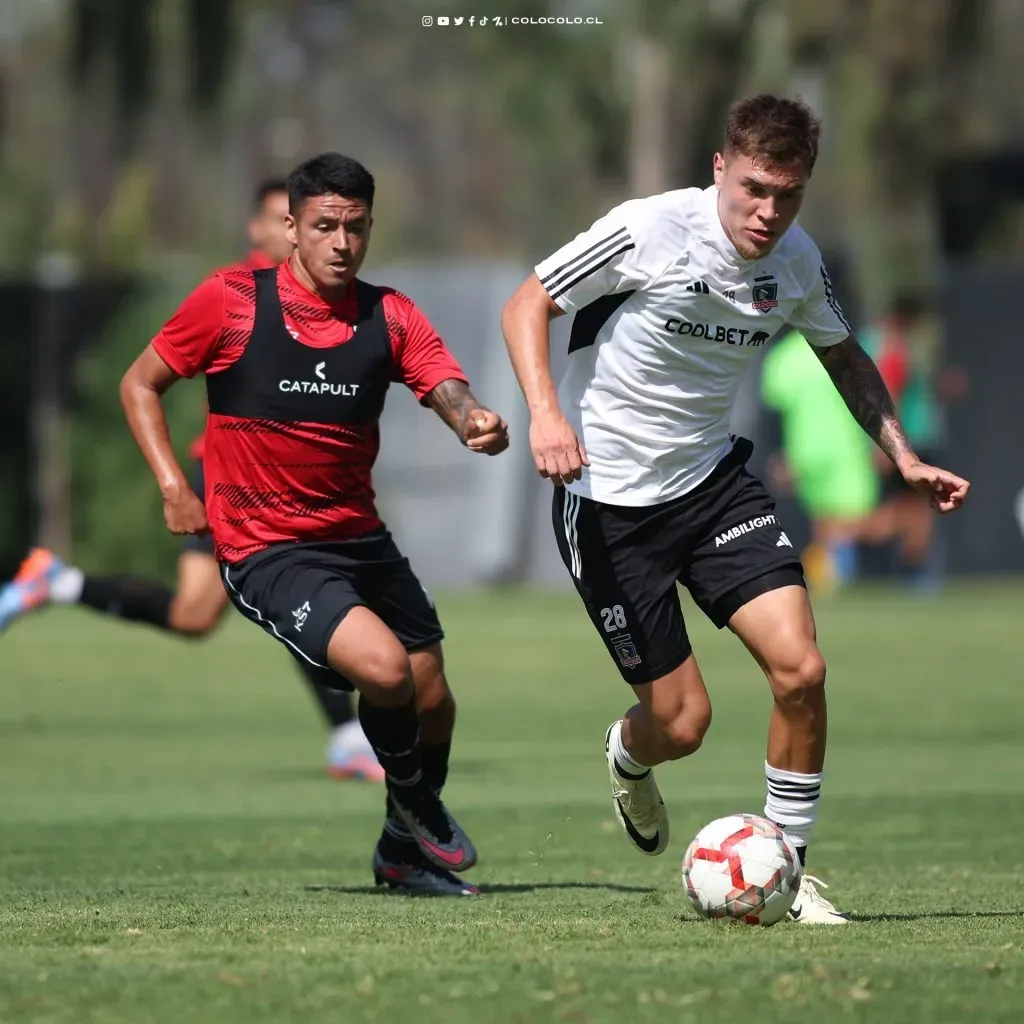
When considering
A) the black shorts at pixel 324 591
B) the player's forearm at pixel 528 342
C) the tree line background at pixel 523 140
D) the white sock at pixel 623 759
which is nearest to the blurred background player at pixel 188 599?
the black shorts at pixel 324 591

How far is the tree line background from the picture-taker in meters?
23.4

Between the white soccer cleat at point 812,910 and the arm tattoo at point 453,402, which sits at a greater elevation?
the arm tattoo at point 453,402

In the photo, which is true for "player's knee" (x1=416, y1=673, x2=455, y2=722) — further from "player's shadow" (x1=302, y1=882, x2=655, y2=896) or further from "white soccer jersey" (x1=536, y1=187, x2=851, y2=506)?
"white soccer jersey" (x1=536, y1=187, x2=851, y2=506)

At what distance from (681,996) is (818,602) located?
16.1 m

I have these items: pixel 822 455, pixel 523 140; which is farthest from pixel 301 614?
pixel 523 140

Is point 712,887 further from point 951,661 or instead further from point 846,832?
point 951,661

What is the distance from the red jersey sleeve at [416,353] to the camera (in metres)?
7.38

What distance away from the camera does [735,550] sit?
691 cm

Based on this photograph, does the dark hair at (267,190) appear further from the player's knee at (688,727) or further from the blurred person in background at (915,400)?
the blurred person in background at (915,400)

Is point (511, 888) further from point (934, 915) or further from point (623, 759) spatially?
point (934, 915)

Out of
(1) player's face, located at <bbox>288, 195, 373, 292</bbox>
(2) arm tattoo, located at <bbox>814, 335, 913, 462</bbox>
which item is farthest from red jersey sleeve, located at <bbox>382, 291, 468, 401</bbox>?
(2) arm tattoo, located at <bbox>814, 335, 913, 462</bbox>

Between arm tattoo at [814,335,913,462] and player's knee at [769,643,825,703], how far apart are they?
2.77ft

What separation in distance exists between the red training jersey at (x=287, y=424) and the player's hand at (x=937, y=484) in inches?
60.8

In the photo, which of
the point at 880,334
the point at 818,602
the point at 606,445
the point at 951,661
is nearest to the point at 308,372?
the point at 606,445
